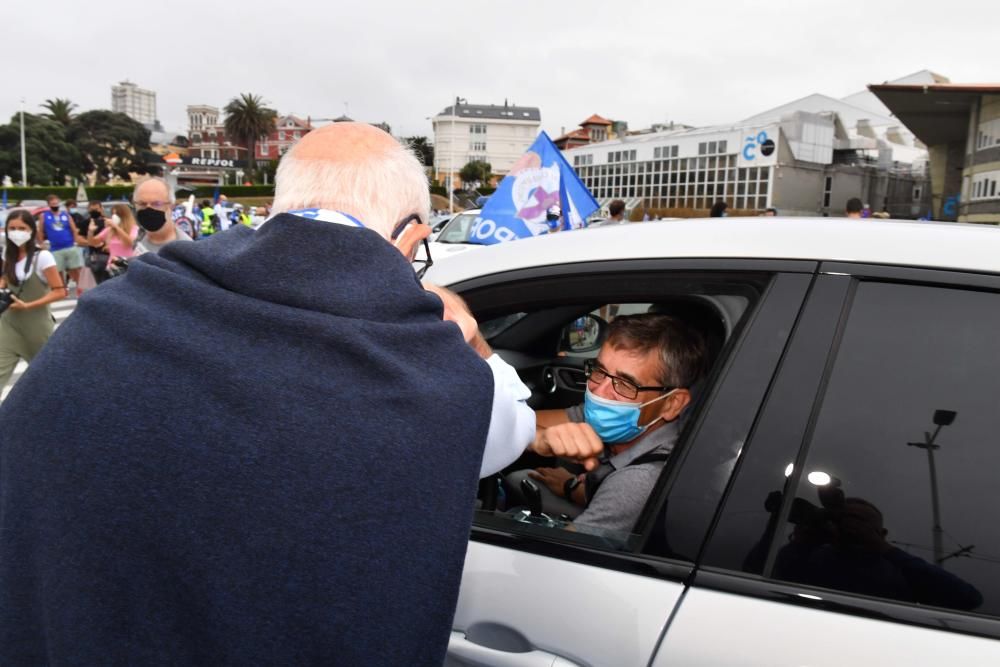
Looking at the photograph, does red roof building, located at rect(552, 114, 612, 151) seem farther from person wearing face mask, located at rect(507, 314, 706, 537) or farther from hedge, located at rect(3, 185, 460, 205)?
person wearing face mask, located at rect(507, 314, 706, 537)

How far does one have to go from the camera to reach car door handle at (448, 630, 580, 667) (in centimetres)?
A: 136

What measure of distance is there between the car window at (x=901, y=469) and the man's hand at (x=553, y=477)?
0.90 metres

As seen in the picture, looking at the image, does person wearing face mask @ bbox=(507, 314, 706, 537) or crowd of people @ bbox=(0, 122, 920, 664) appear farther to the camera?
person wearing face mask @ bbox=(507, 314, 706, 537)

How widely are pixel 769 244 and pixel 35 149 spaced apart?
84565mm

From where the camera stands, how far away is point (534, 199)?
8.23 m

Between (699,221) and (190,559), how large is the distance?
130 centimetres

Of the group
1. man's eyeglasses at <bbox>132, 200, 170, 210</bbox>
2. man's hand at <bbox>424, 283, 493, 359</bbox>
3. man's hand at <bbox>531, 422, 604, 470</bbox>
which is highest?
man's eyeglasses at <bbox>132, 200, 170, 210</bbox>

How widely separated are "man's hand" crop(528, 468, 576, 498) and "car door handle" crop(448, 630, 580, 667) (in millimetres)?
711

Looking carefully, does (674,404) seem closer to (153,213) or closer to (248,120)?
(153,213)

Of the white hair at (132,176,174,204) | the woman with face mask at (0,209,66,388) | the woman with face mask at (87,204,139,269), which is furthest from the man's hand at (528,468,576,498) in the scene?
the woman with face mask at (87,204,139,269)

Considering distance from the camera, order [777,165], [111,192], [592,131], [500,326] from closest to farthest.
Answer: [500,326] → [777,165] → [111,192] → [592,131]

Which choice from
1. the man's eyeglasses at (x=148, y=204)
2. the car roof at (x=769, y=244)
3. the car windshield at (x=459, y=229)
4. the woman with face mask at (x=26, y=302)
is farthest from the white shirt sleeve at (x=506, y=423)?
the car windshield at (x=459, y=229)

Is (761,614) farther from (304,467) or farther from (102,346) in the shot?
(102,346)

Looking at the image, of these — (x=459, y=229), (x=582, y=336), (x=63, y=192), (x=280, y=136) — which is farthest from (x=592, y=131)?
(x=582, y=336)
